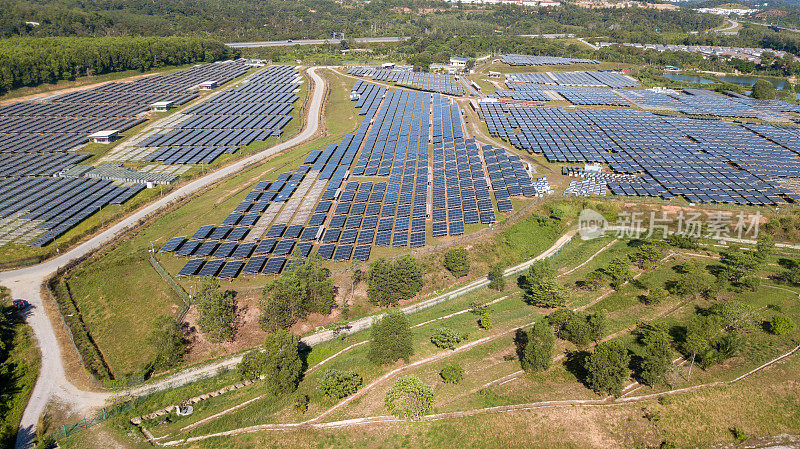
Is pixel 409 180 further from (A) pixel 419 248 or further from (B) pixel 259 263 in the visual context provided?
(B) pixel 259 263

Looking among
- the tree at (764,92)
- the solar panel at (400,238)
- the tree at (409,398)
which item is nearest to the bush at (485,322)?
the tree at (409,398)

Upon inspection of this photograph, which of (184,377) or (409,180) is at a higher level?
(409,180)

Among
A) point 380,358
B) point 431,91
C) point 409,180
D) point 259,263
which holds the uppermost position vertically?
point 431,91

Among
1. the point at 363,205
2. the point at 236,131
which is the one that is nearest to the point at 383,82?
the point at 236,131

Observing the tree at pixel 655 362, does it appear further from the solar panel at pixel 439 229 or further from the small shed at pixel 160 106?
the small shed at pixel 160 106

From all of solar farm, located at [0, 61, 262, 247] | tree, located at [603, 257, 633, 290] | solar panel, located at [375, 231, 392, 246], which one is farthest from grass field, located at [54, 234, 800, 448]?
solar farm, located at [0, 61, 262, 247]

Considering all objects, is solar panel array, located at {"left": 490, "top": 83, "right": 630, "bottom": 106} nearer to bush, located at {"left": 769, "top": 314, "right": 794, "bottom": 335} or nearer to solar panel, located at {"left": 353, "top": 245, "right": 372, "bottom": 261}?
solar panel, located at {"left": 353, "top": 245, "right": 372, "bottom": 261}
